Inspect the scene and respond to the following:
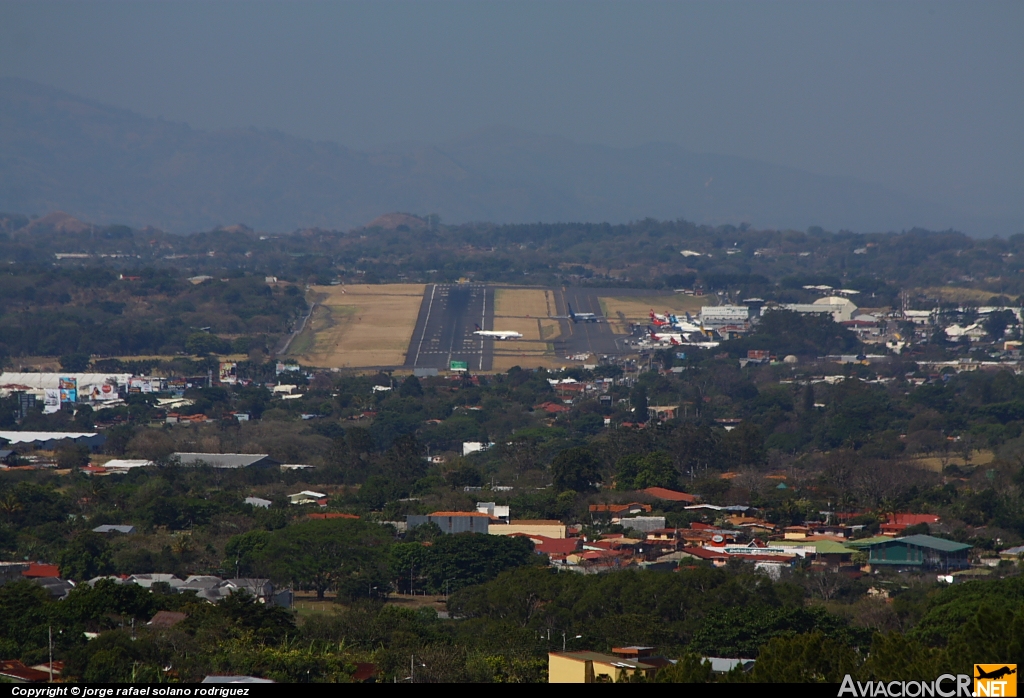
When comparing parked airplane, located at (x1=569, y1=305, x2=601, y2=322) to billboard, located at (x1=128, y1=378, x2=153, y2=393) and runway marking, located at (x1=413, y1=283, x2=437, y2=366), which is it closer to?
runway marking, located at (x1=413, y1=283, x2=437, y2=366)

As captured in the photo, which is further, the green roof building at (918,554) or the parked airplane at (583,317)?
the parked airplane at (583,317)

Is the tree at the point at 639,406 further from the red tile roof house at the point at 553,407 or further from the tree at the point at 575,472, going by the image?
the tree at the point at 575,472

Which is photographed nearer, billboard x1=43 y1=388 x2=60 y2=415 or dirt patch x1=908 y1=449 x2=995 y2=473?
dirt patch x1=908 y1=449 x2=995 y2=473

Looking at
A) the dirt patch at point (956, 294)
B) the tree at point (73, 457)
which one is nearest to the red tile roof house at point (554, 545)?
the tree at point (73, 457)

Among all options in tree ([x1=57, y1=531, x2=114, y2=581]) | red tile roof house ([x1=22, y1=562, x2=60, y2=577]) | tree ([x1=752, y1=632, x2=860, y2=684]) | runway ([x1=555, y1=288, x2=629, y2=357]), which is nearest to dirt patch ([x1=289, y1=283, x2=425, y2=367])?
runway ([x1=555, y1=288, x2=629, y2=357])

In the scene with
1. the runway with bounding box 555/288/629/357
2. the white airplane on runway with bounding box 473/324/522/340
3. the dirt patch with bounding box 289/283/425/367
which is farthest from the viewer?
the white airplane on runway with bounding box 473/324/522/340

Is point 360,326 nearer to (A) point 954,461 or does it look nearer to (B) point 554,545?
(A) point 954,461
